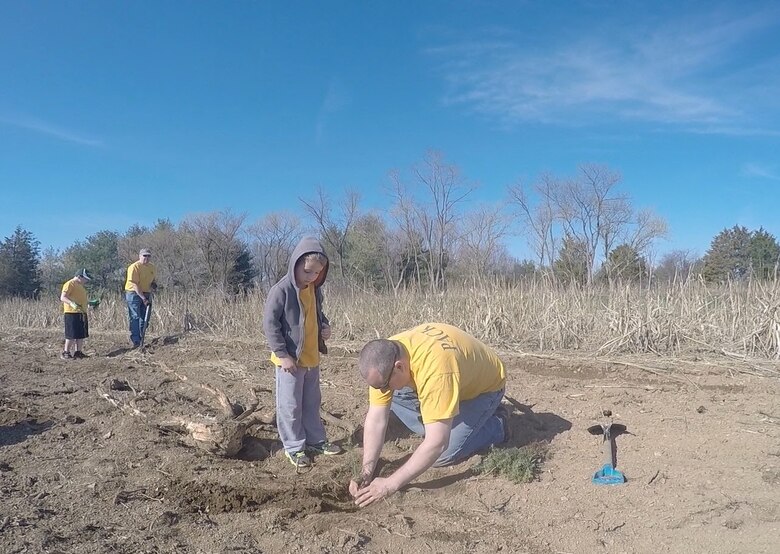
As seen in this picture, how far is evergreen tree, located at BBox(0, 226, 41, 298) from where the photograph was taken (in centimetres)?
2741

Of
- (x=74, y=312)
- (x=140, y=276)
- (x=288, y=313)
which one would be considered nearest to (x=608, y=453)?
(x=288, y=313)

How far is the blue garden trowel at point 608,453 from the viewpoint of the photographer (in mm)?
3162

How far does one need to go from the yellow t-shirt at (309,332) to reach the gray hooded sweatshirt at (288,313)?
0.06 meters

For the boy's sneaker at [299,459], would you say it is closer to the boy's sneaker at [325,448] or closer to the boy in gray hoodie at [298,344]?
the boy in gray hoodie at [298,344]

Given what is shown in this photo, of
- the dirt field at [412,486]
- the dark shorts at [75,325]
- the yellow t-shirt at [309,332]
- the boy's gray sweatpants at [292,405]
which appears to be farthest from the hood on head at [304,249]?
the dark shorts at [75,325]

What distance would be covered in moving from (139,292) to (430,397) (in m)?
7.81

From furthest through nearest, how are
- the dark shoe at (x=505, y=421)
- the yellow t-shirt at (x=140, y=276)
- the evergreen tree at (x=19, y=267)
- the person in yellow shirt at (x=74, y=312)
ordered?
the evergreen tree at (x=19, y=267) → the yellow t-shirt at (x=140, y=276) → the person in yellow shirt at (x=74, y=312) → the dark shoe at (x=505, y=421)

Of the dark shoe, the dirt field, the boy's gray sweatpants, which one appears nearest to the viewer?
the dirt field

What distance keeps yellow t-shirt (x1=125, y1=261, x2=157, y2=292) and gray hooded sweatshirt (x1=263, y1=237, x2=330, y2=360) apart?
6490mm

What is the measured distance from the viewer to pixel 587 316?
7.41 m

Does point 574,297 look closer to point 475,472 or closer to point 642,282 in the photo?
point 642,282

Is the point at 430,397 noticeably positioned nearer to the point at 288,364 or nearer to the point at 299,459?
the point at 288,364

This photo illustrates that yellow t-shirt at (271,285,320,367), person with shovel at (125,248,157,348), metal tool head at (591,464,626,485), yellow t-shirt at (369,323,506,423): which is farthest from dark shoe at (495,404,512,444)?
person with shovel at (125,248,157,348)

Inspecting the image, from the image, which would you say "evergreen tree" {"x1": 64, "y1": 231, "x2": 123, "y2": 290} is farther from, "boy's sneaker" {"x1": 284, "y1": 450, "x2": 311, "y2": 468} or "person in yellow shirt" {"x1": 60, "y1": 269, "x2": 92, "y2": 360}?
"boy's sneaker" {"x1": 284, "y1": 450, "x2": 311, "y2": 468}
